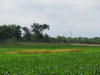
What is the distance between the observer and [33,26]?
10100 cm

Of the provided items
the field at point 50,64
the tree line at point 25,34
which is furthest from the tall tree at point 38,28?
the field at point 50,64

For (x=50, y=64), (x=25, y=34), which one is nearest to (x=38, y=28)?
(x=25, y=34)

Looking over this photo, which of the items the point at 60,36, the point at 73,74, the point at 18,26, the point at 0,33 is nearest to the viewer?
the point at 73,74

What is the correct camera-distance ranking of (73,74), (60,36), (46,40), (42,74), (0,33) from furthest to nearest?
(60,36) → (46,40) → (0,33) → (42,74) → (73,74)

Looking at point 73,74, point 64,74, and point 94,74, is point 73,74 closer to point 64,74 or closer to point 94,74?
point 64,74

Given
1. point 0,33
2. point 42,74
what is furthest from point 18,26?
point 42,74

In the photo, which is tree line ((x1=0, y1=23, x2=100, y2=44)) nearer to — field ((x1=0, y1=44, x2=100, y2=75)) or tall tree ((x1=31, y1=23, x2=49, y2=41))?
tall tree ((x1=31, y1=23, x2=49, y2=41))

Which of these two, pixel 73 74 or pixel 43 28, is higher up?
pixel 43 28

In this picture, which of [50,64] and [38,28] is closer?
[50,64]

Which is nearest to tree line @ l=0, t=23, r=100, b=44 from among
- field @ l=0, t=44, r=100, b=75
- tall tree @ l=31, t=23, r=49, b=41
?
tall tree @ l=31, t=23, r=49, b=41

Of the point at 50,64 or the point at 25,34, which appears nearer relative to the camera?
the point at 50,64

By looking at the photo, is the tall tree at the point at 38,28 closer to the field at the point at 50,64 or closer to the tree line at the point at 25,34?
the tree line at the point at 25,34

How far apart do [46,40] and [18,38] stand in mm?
14749

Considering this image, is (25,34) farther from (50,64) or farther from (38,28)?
(50,64)
